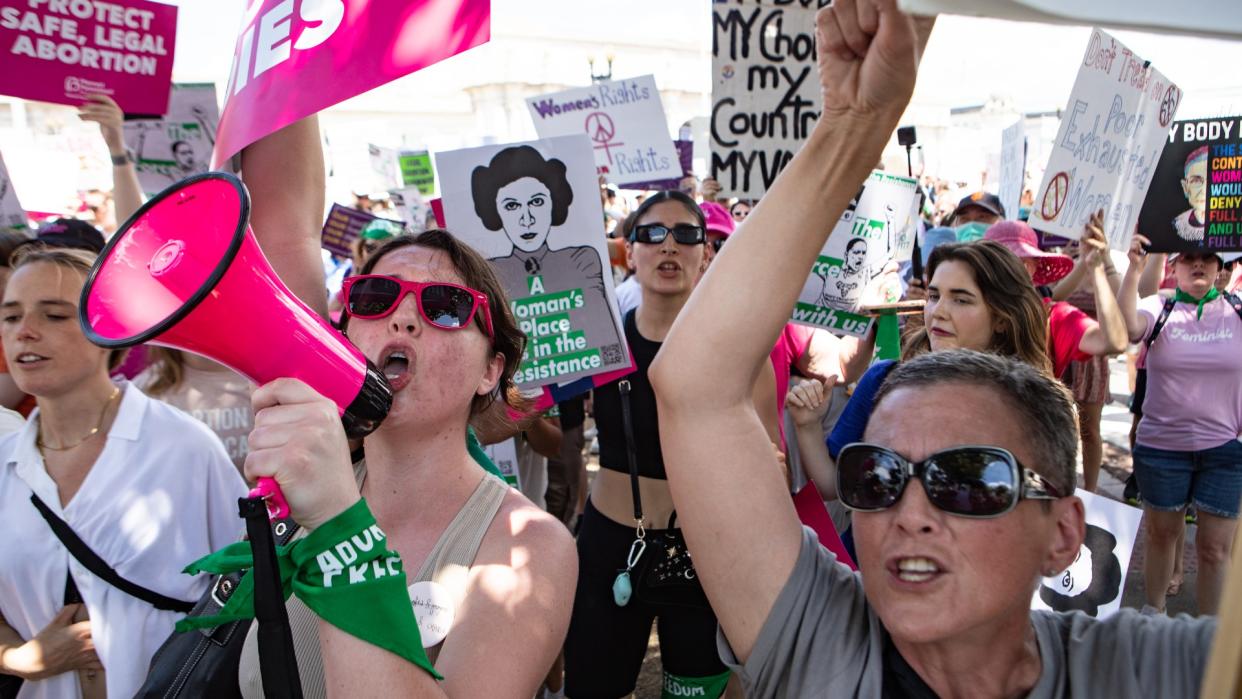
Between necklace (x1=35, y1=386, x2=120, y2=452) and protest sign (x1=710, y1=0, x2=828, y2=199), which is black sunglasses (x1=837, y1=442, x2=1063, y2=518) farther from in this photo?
protest sign (x1=710, y1=0, x2=828, y2=199)

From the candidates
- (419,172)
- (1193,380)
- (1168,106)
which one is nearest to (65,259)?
(1168,106)

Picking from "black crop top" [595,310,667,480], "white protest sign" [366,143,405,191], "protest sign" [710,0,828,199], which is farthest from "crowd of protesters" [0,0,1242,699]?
"white protest sign" [366,143,405,191]

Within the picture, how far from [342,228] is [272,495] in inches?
284

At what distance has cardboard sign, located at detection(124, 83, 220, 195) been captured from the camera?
4.65 meters

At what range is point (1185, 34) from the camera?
790 millimetres

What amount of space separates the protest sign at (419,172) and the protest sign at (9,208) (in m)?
7.45

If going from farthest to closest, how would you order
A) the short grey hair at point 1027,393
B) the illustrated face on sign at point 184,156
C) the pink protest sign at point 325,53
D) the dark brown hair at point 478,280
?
the illustrated face on sign at point 184,156
the dark brown hair at point 478,280
the pink protest sign at point 325,53
the short grey hair at point 1027,393

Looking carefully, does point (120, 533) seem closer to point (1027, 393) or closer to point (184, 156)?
point (1027, 393)

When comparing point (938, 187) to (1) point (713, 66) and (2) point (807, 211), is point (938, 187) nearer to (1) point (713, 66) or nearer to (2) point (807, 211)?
(1) point (713, 66)

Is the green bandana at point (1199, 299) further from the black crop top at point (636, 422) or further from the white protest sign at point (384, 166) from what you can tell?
the white protest sign at point (384, 166)

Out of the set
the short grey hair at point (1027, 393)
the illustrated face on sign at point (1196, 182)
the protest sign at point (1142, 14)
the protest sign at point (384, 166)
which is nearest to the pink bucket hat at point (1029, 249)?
the illustrated face on sign at point (1196, 182)

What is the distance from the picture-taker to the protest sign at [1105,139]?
15.2 feet

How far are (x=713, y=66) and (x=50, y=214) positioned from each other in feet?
18.2

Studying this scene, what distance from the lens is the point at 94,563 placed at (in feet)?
7.80
